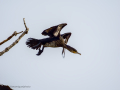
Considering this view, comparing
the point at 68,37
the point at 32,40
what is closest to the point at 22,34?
the point at 32,40

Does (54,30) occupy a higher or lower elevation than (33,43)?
higher

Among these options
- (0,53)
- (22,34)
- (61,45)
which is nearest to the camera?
(0,53)

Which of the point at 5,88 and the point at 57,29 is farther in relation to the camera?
the point at 57,29

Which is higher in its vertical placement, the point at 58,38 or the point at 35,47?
the point at 58,38

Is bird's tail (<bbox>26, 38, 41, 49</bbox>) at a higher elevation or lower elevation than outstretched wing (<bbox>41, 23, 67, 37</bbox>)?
lower

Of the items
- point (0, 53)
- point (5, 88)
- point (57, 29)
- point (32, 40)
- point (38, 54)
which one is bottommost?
point (5, 88)

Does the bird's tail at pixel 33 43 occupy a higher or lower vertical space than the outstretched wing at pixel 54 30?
lower

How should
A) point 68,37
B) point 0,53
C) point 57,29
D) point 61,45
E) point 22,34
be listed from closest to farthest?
point 0,53
point 22,34
point 57,29
point 61,45
point 68,37

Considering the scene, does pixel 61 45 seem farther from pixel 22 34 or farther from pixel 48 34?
pixel 22 34

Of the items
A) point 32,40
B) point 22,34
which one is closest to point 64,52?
point 32,40
